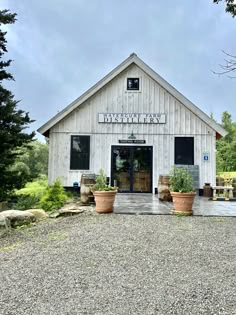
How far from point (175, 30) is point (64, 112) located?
5.86 m

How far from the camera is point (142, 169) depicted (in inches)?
533

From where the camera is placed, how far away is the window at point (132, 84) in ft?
45.3

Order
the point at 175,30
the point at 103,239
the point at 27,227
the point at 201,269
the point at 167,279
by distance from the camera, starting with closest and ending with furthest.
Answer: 1. the point at 167,279
2. the point at 201,269
3. the point at 103,239
4. the point at 27,227
5. the point at 175,30

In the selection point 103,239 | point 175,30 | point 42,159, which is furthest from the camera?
point 42,159

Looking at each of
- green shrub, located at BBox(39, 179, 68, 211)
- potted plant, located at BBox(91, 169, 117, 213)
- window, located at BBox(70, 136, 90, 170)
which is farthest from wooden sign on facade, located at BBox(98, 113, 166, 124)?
potted plant, located at BBox(91, 169, 117, 213)

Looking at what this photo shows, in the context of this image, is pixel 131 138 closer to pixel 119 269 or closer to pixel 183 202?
pixel 183 202

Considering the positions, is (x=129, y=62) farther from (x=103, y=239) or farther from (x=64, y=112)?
(x=103, y=239)

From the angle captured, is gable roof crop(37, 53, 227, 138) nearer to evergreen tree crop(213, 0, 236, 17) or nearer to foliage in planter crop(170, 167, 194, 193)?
foliage in planter crop(170, 167, 194, 193)

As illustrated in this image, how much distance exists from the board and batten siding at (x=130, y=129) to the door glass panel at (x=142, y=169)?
0.95 ft

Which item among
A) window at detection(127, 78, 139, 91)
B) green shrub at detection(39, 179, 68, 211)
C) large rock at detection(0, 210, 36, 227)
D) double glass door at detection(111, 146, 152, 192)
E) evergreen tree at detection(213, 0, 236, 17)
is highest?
window at detection(127, 78, 139, 91)

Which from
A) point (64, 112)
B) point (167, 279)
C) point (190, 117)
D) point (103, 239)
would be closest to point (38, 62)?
point (64, 112)

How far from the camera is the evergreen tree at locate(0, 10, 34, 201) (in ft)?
34.3

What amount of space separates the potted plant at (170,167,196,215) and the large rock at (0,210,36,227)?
3581mm

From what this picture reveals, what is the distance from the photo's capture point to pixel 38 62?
2830 centimetres
